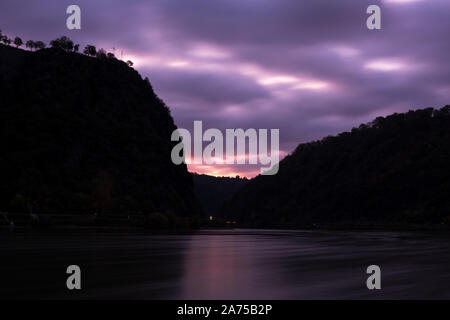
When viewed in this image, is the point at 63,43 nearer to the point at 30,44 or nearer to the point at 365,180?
the point at 30,44

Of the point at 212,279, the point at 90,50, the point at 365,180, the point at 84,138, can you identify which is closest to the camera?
the point at 212,279

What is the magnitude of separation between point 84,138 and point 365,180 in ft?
269

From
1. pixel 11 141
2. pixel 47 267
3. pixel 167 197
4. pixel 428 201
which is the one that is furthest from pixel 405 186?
pixel 47 267

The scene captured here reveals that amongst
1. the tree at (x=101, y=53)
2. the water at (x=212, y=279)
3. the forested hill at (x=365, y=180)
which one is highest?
the tree at (x=101, y=53)

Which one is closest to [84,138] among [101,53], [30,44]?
[101,53]

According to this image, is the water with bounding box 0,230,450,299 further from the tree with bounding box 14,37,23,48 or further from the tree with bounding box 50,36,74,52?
the tree with bounding box 14,37,23,48

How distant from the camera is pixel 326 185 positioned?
15450cm

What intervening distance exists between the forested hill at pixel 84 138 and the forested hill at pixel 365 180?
3479 cm

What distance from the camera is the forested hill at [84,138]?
79688 mm

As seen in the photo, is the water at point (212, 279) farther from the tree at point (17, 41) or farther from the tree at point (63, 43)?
the tree at point (17, 41)

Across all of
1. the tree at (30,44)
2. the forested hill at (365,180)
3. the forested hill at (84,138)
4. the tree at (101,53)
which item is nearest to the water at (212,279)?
the forested hill at (84,138)

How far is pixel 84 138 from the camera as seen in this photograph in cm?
10169

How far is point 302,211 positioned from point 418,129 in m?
44.5

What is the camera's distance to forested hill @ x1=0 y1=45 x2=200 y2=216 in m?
79.7
